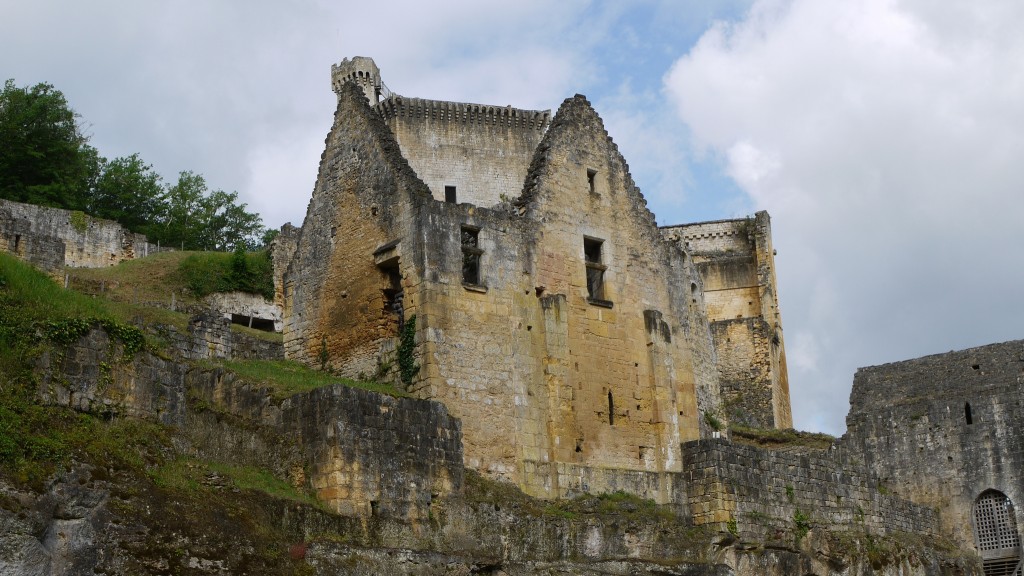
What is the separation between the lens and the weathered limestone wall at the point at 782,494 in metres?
27.5

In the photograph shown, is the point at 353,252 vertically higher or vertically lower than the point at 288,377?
higher

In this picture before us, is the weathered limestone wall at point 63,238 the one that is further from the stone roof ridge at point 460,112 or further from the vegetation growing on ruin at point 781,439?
the vegetation growing on ruin at point 781,439

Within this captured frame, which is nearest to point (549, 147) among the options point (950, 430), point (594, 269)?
point (594, 269)

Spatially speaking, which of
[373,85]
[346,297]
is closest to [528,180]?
[346,297]

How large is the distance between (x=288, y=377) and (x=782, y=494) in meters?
11.0

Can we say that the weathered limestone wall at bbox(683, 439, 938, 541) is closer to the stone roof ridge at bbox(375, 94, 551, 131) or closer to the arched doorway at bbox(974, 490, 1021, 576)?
the arched doorway at bbox(974, 490, 1021, 576)

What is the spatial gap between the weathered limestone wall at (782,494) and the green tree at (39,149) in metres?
26.3

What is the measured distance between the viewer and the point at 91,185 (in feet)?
164

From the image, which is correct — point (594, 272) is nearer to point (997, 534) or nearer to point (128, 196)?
point (997, 534)

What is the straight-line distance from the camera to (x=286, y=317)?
29.3m

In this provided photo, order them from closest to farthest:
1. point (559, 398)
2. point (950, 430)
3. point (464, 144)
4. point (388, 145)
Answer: point (559, 398)
point (388, 145)
point (950, 430)
point (464, 144)

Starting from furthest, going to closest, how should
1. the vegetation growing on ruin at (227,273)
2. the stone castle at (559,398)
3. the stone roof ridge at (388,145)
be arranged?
the vegetation growing on ruin at (227,273), the stone roof ridge at (388,145), the stone castle at (559,398)

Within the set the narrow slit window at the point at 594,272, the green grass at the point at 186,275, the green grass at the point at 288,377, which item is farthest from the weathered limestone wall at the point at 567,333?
the green grass at the point at 186,275

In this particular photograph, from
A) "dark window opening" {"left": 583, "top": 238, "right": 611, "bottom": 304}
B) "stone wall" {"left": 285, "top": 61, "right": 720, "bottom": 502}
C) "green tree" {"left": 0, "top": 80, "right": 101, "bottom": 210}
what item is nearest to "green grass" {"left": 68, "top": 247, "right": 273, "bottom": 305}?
"green tree" {"left": 0, "top": 80, "right": 101, "bottom": 210}
